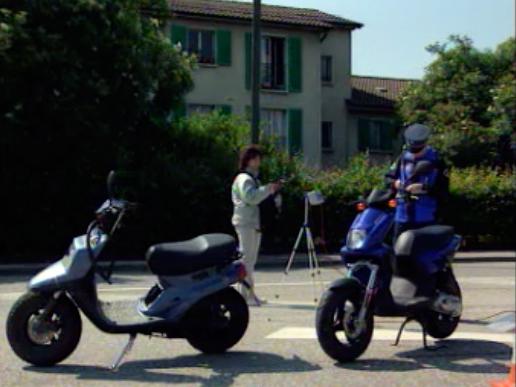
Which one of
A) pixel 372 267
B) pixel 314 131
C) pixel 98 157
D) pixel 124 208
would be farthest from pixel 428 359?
pixel 314 131

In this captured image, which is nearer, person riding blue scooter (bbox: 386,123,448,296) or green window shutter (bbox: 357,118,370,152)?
person riding blue scooter (bbox: 386,123,448,296)

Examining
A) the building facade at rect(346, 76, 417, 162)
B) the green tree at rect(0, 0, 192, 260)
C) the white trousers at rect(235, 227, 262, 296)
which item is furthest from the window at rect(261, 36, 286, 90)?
the white trousers at rect(235, 227, 262, 296)

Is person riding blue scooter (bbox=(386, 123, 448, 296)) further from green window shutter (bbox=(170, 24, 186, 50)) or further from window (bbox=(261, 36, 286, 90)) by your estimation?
window (bbox=(261, 36, 286, 90))

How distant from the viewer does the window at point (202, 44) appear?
35.3 meters

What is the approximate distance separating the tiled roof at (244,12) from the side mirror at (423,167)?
1054 inches

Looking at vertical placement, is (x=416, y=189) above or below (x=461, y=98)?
below

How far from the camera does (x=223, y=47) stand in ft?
117

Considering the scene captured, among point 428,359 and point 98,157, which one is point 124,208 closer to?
point 428,359

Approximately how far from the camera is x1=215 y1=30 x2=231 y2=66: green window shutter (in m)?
35.5

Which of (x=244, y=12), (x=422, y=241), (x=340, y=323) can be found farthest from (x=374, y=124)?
(x=340, y=323)

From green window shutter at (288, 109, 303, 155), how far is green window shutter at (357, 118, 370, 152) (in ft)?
15.5

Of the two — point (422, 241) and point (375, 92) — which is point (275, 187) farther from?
point (375, 92)

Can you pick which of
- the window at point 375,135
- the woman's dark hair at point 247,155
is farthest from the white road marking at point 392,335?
the window at point 375,135

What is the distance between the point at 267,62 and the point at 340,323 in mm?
29550
